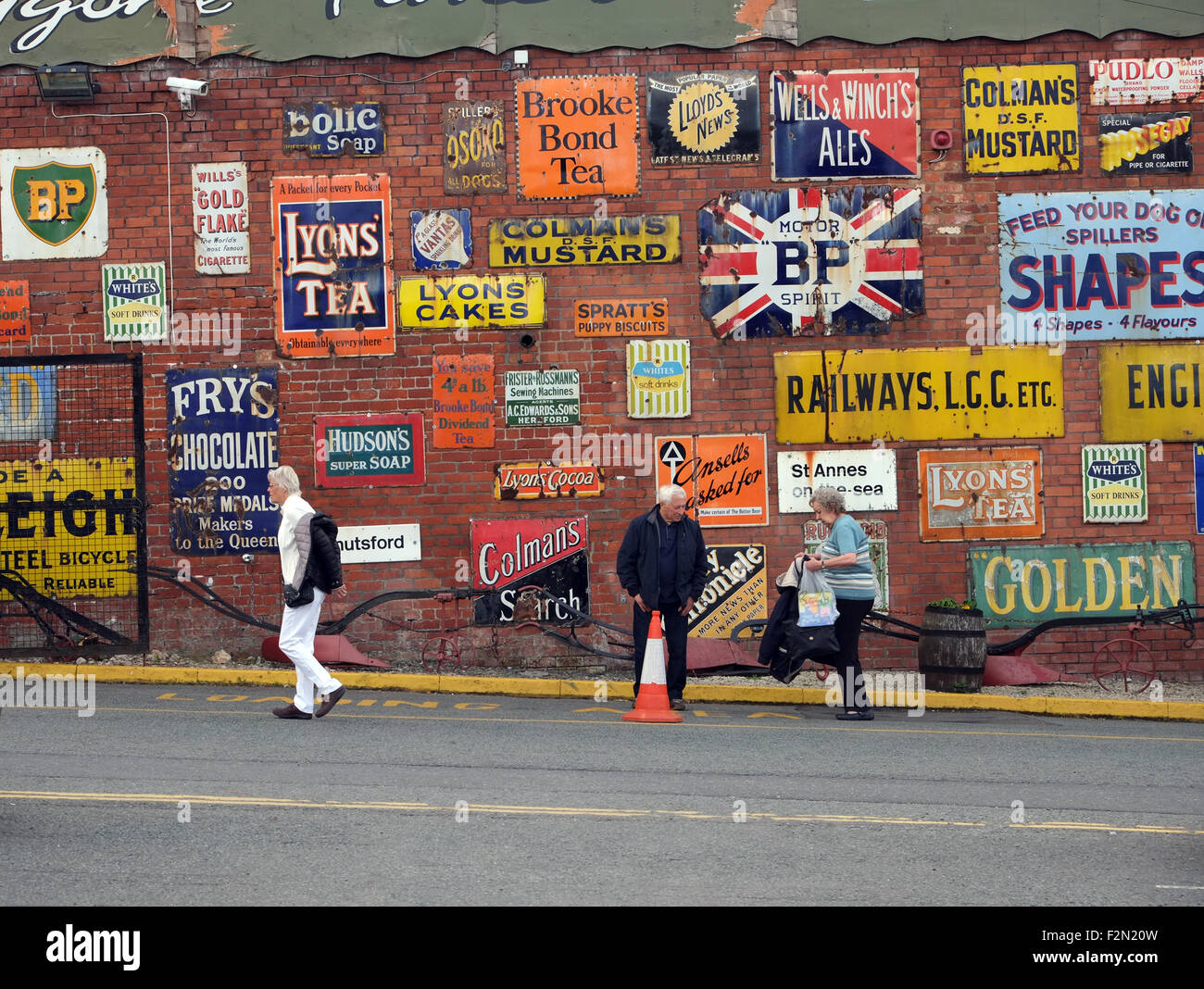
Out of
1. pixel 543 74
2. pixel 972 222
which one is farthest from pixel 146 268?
pixel 972 222

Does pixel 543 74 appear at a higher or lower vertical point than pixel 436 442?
higher

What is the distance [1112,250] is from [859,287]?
8.53 feet

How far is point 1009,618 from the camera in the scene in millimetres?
14914

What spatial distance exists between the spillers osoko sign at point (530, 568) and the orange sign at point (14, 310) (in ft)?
16.5

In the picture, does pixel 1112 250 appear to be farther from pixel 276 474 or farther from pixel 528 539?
pixel 276 474

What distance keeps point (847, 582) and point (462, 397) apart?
15.4 ft

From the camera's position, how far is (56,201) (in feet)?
48.8

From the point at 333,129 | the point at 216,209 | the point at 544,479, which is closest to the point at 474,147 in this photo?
the point at 333,129

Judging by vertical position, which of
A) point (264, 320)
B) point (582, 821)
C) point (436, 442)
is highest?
point (264, 320)

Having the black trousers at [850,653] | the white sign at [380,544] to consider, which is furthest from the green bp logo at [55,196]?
the black trousers at [850,653]

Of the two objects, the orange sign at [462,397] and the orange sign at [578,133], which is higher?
the orange sign at [578,133]

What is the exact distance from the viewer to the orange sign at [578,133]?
581 inches
